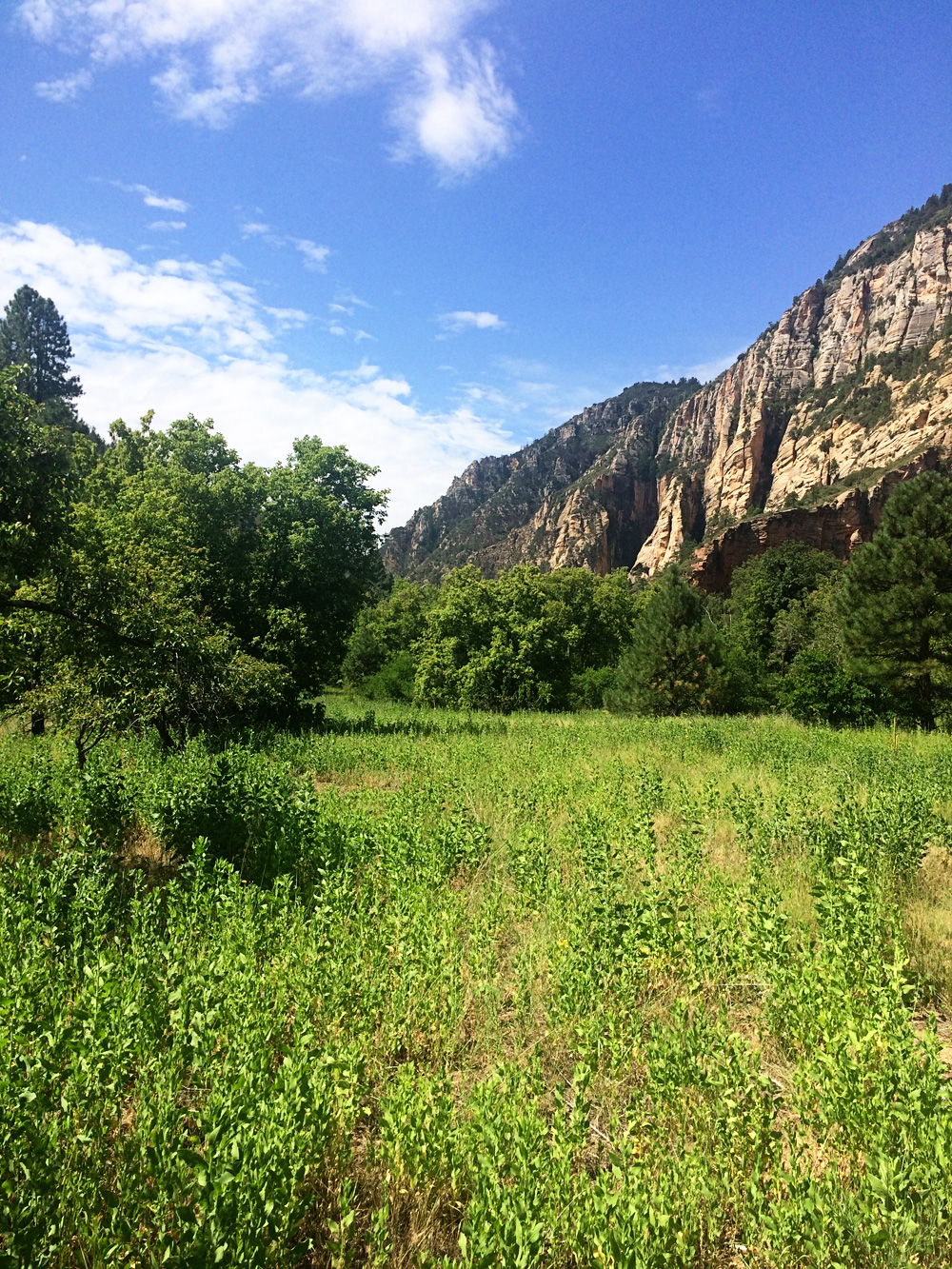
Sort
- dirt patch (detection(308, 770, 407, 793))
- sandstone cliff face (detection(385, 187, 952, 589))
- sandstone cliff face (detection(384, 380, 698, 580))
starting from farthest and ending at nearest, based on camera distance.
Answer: sandstone cliff face (detection(384, 380, 698, 580))
sandstone cliff face (detection(385, 187, 952, 589))
dirt patch (detection(308, 770, 407, 793))

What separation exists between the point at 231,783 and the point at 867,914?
6.15 metres

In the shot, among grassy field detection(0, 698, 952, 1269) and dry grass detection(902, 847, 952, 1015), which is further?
dry grass detection(902, 847, 952, 1015)

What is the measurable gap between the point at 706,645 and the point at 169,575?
20.3 m

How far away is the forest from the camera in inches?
85.9

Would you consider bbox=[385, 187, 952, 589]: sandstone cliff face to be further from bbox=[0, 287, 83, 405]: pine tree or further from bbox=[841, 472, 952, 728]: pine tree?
bbox=[0, 287, 83, 405]: pine tree

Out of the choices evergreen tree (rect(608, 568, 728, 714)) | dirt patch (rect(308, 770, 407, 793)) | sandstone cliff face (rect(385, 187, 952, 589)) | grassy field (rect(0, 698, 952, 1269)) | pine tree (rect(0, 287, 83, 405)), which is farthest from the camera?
sandstone cliff face (rect(385, 187, 952, 589))

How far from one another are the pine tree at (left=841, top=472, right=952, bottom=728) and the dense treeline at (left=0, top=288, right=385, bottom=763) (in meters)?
16.9

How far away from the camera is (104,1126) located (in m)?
2.38

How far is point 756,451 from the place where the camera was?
126m

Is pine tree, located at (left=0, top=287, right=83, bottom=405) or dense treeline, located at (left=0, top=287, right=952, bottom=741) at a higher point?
pine tree, located at (left=0, top=287, right=83, bottom=405)

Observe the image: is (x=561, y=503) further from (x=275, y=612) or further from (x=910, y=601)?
(x=275, y=612)

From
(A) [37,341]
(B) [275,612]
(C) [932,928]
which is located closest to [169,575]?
(B) [275,612]

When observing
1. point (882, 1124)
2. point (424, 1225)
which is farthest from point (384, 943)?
point (882, 1124)

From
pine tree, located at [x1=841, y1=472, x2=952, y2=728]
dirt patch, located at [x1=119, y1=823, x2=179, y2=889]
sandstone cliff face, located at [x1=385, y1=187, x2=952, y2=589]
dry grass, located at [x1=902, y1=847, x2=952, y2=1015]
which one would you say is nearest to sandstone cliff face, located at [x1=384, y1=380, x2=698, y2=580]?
sandstone cliff face, located at [x1=385, y1=187, x2=952, y2=589]
